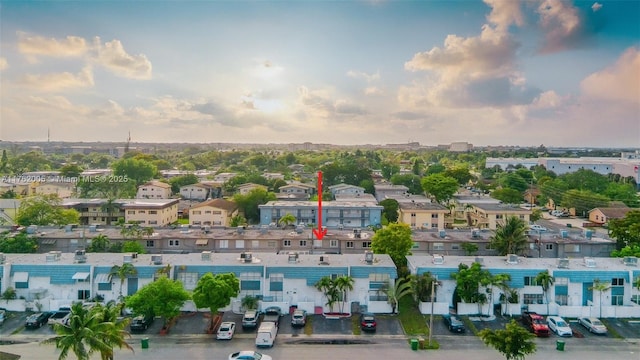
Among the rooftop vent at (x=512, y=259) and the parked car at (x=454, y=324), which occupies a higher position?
the rooftop vent at (x=512, y=259)

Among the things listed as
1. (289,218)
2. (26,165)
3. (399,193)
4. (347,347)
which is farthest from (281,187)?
(26,165)

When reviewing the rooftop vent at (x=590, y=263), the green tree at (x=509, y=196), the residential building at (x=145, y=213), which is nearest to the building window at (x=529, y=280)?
the rooftop vent at (x=590, y=263)

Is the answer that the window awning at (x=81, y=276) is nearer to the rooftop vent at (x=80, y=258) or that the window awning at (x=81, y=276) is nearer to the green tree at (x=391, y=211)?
the rooftop vent at (x=80, y=258)

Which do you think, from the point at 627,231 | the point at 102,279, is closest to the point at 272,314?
the point at 102,279

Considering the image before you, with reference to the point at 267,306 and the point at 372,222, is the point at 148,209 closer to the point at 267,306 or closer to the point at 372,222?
the point at 372,222

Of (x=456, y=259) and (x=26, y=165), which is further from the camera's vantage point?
(x=26, y=165)

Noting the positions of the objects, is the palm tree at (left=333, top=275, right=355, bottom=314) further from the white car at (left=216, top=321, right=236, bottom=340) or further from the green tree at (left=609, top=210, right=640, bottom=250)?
the green tree at (left=609, top=210, right=640, bottom=250)

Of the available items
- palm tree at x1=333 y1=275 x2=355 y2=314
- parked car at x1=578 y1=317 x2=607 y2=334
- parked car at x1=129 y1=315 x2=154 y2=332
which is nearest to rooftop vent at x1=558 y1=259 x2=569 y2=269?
parked car at x1=578 y1=317 x2=607 y2=334
